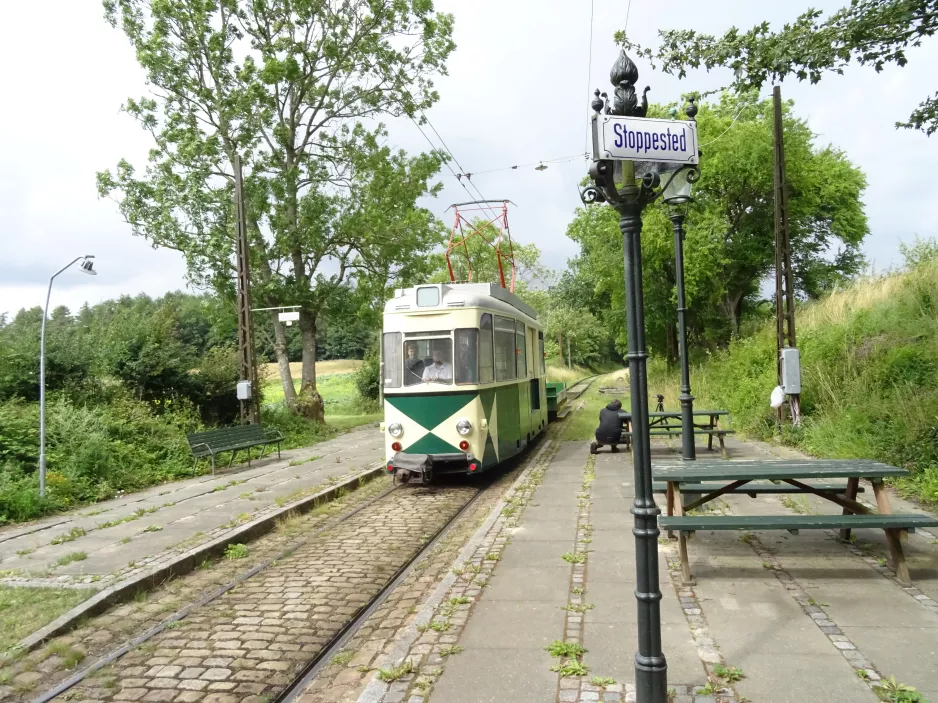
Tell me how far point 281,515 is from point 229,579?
2451mm

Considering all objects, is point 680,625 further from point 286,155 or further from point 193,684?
point 286,155

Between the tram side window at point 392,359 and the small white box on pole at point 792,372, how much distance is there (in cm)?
756

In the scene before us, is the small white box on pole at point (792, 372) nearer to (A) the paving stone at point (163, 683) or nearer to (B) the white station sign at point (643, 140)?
(B) the white station sign at point (643, 140)

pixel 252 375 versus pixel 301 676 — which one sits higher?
pixel 252 375

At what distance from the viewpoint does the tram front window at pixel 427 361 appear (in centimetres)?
1096

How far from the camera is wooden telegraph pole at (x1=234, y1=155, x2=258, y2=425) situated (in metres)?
16.8

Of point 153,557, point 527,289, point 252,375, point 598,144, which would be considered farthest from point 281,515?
point 527,289

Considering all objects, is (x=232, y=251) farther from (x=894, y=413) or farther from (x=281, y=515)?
(x=894, y=413)

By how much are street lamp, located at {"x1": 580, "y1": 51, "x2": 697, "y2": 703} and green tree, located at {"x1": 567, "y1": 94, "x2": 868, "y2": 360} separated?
71.3 ft

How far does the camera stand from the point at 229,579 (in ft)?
22.4

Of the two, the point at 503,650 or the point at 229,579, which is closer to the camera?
the point at 503,650

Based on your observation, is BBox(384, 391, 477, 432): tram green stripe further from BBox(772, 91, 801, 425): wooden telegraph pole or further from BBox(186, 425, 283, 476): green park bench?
BBox(772, 91, 801, 425): wooden telegraph pole

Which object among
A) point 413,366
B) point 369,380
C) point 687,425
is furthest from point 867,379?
point 369,380

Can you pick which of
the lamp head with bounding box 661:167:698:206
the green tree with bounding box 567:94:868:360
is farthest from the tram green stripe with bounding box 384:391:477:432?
the green tree with bounding box 567:94:868:360
